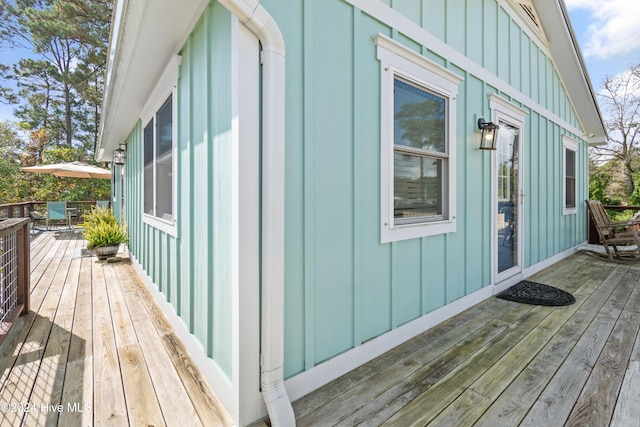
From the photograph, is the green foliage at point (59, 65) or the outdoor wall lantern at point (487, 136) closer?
the outdoor wall lantern at point (487, 136)

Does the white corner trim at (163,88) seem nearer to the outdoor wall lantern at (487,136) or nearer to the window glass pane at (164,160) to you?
the window glass pane at (164,160)

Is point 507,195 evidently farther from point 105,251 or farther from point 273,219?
point 105,251

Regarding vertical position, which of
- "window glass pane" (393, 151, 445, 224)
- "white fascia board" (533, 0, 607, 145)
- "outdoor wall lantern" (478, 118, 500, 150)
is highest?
"white fascia board" (533, 0, 607, 145)

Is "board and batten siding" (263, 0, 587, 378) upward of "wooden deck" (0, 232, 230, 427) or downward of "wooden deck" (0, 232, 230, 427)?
upward

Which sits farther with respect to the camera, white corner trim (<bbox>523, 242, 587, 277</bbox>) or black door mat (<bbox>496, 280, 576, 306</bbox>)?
white corner trim (<bbox>523, 242, 587, 277</bbox>)

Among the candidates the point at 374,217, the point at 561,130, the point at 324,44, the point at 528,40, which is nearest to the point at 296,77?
the point at 324,44

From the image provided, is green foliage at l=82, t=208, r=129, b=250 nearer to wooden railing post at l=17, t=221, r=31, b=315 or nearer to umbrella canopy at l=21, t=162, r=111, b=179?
wooden railing post at l=17, t=221, r=31, b=315

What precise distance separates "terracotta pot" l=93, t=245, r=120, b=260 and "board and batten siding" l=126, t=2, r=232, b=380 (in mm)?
3303

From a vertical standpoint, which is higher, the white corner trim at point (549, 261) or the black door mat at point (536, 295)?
the white corner trim at point (549, 261)

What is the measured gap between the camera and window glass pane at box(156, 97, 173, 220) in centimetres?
287

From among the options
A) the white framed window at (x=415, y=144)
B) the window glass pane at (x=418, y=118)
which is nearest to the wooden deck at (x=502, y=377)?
the white framed window at (x=415, y=144)

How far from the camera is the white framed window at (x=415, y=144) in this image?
7.34ft

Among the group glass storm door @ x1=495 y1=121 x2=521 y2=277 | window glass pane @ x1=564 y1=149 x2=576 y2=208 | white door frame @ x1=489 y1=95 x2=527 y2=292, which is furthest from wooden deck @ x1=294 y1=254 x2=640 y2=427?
window glass pane @ x1=564 y1=149 x2=576 y2=208

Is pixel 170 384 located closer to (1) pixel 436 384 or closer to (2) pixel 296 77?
(1) pixel 436 384
